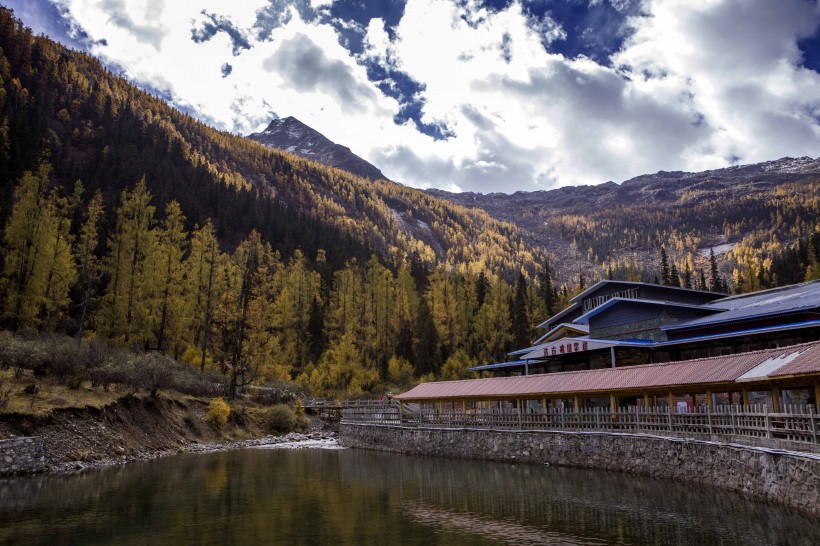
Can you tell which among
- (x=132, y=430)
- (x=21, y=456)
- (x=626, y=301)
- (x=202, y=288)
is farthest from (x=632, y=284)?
(x=21, y=456)

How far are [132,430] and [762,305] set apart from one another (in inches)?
1533

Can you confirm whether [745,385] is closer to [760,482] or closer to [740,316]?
[760,482]

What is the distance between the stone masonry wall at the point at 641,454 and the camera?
15.5 m

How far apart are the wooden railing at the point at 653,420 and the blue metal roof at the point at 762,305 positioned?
10170 millimetres

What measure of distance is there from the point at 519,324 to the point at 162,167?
74644 millimetres

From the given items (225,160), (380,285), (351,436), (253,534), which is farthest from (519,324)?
(225,160)

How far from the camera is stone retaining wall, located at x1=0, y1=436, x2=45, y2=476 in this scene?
2189cm

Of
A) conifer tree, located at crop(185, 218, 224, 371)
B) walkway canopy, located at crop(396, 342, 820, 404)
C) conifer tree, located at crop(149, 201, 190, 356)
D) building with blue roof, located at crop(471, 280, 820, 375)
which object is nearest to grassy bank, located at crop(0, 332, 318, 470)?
conifer tree, located at crop(149, 201, 190, 356)

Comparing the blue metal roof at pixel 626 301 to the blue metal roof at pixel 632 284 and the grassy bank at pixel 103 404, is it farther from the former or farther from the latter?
the grassy bank at pixel 103 404

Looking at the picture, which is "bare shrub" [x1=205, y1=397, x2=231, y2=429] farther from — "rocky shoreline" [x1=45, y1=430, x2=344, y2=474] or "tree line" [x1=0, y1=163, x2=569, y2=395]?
"tree line" [x1=0, y1=163, x2=569, y2=395]

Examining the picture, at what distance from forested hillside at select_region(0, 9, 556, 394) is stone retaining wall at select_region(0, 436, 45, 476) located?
1476 centimetres

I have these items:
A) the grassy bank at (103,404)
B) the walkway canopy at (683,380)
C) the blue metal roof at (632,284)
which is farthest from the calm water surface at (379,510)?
the blue metal roof at (632,284)

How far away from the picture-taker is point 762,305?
3422cm

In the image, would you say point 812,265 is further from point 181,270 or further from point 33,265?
point 33,265
